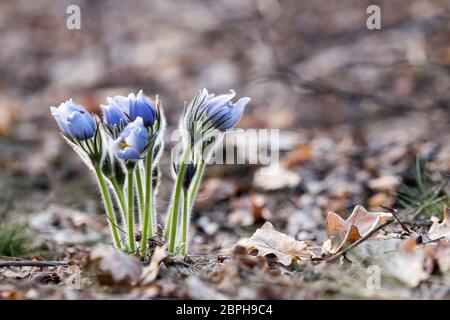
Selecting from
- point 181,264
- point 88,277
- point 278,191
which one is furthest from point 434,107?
point 88,277

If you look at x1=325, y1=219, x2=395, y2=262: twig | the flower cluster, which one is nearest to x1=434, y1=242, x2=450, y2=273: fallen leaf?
x1=325, y1=219, x2=395, y2=262: twig

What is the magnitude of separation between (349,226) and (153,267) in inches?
30.1

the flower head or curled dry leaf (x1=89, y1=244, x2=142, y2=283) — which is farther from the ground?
the flower head

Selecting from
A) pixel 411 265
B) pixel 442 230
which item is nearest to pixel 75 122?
pixel 411 265

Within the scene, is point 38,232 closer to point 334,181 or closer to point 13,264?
point 13,264

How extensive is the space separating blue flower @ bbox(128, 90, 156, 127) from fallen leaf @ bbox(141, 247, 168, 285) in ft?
1.46

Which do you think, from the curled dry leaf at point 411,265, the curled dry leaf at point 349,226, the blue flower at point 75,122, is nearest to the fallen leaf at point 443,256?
the curled dry leaf at point 411,265

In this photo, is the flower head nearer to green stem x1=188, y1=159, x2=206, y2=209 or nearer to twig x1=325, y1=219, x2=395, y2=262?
green stem x1=188, y1=159, x2=206, y2=209

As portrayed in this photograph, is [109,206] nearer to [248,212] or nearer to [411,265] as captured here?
[411,265]

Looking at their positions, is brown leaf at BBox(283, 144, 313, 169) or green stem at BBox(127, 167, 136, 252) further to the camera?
brown leaf at BBox(283, 144, 313, 169)

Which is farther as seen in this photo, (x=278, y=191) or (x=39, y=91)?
(x=39, y=91)

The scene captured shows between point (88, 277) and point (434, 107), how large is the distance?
9.61 ft

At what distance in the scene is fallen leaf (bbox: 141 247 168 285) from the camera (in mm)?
2154
